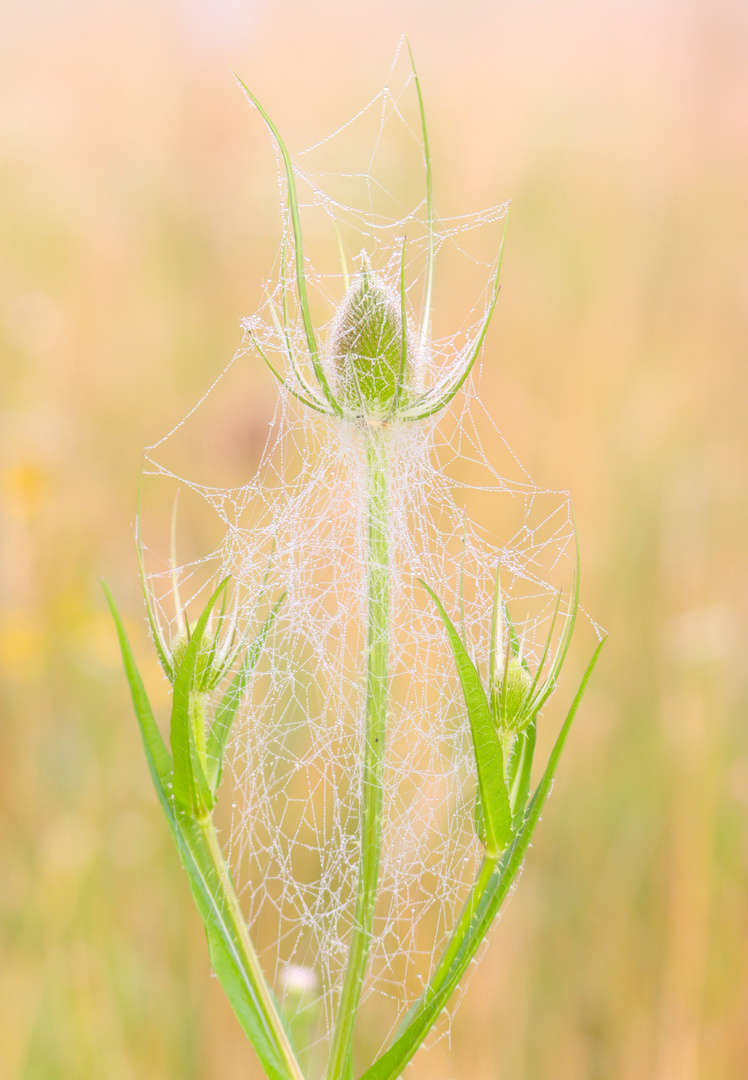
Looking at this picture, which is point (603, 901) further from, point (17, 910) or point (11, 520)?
point (11, 520)

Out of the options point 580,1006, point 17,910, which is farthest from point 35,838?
point 580,1006

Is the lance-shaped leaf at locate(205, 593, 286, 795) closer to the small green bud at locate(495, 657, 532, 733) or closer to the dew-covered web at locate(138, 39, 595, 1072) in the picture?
the dew-covered web at locate(138, 39, 595, 1072)

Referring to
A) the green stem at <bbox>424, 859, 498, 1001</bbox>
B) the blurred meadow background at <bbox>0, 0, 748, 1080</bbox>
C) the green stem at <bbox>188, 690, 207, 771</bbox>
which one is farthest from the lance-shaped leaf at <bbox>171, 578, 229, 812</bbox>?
the blurred meadow background at <bbox>0, 0, 748, 1080</bbox>

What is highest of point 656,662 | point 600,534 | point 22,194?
point 22,194

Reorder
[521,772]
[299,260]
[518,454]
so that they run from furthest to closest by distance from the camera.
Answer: [518,454], [521,772], [299,260]

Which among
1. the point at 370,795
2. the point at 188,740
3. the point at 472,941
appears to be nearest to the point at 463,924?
the point at 472,941

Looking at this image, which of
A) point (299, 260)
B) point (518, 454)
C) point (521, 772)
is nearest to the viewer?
point (299, 260)

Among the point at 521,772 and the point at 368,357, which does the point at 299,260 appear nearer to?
the point at 368,357
